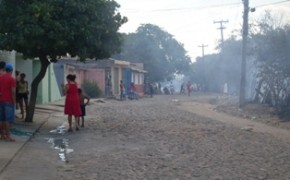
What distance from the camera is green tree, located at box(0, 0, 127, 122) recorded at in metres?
13.9

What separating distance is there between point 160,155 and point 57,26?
531 centimetres

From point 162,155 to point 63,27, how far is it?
541cm

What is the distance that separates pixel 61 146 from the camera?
38.9ft

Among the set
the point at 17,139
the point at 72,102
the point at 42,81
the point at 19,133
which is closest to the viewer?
the point at 17,139

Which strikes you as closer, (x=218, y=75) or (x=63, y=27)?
(x=63, y=27)

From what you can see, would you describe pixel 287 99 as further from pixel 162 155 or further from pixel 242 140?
pixel 162 155

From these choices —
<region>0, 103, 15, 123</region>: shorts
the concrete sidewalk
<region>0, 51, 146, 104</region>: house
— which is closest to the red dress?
the concrete sidewalk

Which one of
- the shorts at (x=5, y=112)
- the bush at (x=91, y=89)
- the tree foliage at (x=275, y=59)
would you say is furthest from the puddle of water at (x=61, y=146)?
the bush at (x=91, y=89)

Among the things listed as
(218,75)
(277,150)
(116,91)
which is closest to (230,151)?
(277,150)

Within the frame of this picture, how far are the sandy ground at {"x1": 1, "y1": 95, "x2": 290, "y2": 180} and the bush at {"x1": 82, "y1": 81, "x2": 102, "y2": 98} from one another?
71.5 feet

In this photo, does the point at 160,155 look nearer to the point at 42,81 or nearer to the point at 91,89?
the point at 42,81

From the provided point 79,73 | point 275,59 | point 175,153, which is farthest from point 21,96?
point 79,73

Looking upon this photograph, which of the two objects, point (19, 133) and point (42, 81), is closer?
point (19, 133)

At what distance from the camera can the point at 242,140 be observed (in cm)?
1356
